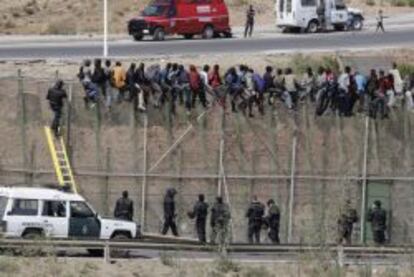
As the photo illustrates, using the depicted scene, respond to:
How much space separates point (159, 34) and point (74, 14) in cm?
1115

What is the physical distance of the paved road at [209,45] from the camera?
171ft

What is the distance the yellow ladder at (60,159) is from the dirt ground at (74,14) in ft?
83.1

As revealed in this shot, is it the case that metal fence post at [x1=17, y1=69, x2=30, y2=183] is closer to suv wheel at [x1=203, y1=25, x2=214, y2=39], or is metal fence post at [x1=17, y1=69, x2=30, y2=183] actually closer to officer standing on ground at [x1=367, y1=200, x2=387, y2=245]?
officer standing on ground at [x1=367, y1=200, x2=387, y2=245]

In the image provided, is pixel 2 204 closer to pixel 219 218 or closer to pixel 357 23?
pixel 219 218

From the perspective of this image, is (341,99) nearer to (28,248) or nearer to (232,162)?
(232,162)

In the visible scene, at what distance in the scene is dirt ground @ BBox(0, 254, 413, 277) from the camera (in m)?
28.0

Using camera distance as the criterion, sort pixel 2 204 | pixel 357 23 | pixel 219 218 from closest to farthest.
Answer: pixel 2 204
pixel 219 218
pixel 357 23

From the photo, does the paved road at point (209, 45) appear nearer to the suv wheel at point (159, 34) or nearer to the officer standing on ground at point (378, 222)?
the suv wheel at point (159, 34)

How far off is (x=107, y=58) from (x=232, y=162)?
8.35 m

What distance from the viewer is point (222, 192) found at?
41125 millimetres

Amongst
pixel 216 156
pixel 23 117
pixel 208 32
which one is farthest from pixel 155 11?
pixel 216 156

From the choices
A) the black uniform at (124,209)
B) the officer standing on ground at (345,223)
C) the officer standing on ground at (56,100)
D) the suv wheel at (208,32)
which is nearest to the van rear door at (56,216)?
the black uniform at (124,209)

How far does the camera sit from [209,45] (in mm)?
56188

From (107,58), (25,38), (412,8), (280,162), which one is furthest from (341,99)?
(412,8)
